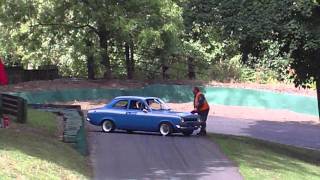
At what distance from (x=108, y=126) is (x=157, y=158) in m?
6.15

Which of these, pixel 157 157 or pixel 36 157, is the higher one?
pixel 36 157

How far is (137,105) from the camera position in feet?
67.2

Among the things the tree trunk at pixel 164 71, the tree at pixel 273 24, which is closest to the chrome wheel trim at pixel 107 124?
the tree at pixel 273 24

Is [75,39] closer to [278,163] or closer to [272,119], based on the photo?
[272,119]

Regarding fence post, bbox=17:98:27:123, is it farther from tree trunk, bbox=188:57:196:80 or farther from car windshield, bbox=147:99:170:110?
tree trunk, bbox=188:57:196:80

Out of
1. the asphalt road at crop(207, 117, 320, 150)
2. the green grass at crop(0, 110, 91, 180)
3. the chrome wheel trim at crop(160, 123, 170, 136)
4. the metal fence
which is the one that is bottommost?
the asphalt road at crop(207, 117, 320, 150)

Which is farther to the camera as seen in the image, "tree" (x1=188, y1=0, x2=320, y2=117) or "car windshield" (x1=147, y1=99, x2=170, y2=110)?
"car windshield" (x1=147, y1=99, x2=170, y2=110)

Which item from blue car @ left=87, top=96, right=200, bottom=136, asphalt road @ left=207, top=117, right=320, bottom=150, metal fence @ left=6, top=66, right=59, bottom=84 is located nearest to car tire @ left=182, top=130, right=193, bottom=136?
blue car @ left=87, top=96, right=200, bottom=136

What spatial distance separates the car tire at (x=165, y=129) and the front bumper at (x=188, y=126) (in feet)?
0.94

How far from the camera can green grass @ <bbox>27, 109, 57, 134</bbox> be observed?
1710 centimetres

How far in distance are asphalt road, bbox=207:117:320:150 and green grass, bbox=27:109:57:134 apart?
6896 millimetres

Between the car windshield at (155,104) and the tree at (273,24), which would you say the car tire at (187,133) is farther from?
the tree at (273,24)

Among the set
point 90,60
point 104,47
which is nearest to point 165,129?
point 104,47

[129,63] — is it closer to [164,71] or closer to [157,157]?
[164,71]
